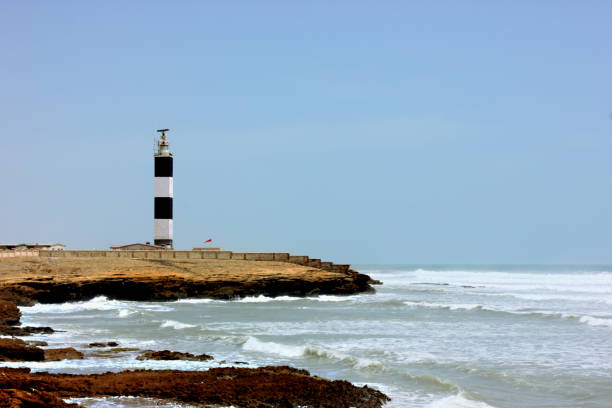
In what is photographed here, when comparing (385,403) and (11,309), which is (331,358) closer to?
(385,403)

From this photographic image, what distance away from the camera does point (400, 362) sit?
15.5 m

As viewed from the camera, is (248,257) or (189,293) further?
(248,257)

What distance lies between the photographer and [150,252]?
41.1 metres

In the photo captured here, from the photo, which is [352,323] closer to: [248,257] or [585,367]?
[585,367]

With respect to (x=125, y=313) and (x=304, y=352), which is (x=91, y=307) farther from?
(x=304, y=352)

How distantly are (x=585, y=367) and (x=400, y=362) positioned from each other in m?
3.87

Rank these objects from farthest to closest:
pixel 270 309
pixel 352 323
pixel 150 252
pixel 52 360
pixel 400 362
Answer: pixel 150 252 → pixel 270 309 → pixel 352 323 → pixel 400 362 → pixel 52 360

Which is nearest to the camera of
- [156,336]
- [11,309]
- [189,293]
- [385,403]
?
[385,403]

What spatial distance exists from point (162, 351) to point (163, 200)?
106 ft

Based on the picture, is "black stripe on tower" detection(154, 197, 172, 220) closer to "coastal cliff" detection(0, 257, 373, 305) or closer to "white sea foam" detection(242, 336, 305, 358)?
"coastal cliff" detection(0, 257, 373, 305)

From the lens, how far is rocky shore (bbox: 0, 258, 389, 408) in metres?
10.7

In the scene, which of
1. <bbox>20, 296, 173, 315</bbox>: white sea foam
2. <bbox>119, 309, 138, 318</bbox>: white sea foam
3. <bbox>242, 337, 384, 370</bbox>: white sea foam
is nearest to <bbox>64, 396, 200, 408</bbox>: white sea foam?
<bbox>242, 337, 384, 370</bbox>: white sea foam

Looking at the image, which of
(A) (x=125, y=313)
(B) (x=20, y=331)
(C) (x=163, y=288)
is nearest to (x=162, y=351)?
(B) (x=20, y=331)

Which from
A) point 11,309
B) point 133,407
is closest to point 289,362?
point 133,407
